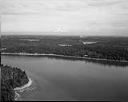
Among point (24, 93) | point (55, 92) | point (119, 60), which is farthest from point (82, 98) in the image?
point (119, 60)

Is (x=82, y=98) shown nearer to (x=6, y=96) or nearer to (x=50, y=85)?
(x=50, y=85)

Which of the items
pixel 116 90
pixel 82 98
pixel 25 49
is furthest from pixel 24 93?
pixel 25 49

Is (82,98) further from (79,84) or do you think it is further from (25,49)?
(25,49)

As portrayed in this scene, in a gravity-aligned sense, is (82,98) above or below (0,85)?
below

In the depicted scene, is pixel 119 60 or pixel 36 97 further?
pixel 119 60

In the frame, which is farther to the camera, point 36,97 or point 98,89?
point 98,89

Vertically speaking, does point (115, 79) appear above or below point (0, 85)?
below

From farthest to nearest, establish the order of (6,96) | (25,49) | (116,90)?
(25,49), (116,90), (6,96)

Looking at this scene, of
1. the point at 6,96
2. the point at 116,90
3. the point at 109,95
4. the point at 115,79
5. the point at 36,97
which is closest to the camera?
the point at 6,96

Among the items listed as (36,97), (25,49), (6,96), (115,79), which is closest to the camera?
(6,96)
